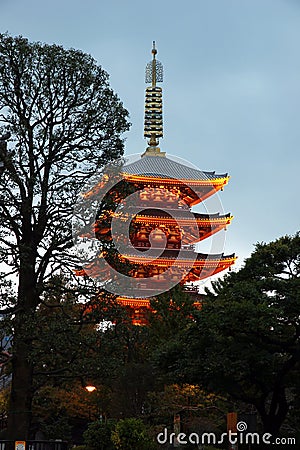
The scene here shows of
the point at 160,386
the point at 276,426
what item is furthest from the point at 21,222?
the point at 160,386

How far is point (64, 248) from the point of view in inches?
619

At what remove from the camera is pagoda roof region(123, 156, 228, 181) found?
40938 millimetres

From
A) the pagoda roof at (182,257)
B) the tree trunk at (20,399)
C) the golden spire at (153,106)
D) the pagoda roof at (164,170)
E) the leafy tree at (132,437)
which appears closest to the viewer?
the tree trunk at (20,399)

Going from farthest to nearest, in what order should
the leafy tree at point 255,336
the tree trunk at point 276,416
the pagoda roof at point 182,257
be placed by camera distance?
1. the pagoda roof at point 182,257
2. the tree trunk at point 276,416
3. the leafy tree at point 255,336

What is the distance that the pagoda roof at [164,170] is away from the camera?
40.9m

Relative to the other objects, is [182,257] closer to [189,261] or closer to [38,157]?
[189,261]

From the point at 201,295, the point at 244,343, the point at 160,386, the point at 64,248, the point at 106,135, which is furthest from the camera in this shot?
the point at 201,295

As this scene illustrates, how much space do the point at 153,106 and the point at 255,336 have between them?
3164 centimetres

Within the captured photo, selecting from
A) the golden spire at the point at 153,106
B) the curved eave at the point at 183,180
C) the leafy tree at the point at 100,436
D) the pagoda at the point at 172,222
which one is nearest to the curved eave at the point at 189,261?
the pagoda at the point at 172,222

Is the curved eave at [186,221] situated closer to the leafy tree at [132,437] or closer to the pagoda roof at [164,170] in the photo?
the pagoda roof at [164,170]

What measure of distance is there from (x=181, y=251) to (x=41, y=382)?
2591cm

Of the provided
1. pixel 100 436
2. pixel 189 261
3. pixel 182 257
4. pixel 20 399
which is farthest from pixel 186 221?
pixel 20 399

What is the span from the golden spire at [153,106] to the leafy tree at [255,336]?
85.5 ft

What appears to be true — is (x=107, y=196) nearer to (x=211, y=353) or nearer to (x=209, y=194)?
(x=211, y=353)
